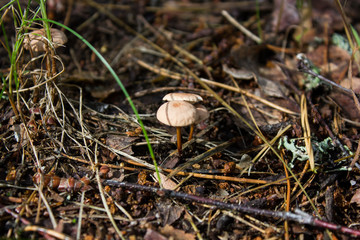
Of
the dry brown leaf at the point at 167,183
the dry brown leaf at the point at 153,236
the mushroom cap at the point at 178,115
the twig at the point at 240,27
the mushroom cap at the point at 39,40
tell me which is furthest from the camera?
the twig at the point at 240,27

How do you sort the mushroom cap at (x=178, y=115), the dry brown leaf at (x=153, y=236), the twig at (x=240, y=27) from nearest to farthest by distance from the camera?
the dry brown leaf at (x=153, y=236)
the mushroom cap at (x=178, y=115)
the twig at (x=240, y=27)

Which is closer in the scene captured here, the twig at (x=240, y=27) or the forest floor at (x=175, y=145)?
the forest floor at (x=175, y=145)

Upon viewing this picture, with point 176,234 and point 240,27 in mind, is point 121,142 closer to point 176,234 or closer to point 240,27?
point 176,234

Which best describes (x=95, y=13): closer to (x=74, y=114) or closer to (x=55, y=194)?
(x=74, y=114)

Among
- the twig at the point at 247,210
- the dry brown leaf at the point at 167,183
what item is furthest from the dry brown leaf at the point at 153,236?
the dry brown leaf at the point at 167,183

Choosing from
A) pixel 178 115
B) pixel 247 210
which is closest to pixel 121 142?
pixel 178 115

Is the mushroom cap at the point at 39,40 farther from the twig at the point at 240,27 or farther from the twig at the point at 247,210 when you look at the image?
the twig at the point at 240,27

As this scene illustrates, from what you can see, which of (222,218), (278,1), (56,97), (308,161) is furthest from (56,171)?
(278,1)
